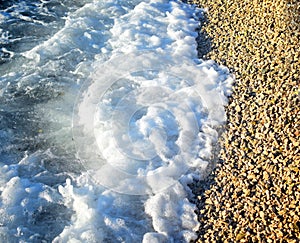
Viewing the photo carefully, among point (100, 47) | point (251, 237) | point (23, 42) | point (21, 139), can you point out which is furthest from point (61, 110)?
point (251, 237)

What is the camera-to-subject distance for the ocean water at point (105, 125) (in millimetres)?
4242

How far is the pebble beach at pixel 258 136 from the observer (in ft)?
12.5

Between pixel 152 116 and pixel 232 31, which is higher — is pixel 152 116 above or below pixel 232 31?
below

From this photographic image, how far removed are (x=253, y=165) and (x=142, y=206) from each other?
1560 mm

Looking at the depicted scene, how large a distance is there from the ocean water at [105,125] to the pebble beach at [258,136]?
0.27m

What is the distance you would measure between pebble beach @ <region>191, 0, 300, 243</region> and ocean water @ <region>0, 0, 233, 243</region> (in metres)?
0.27

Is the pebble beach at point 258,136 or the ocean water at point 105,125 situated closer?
the pebble beach at point 258,136

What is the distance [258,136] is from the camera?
464cm

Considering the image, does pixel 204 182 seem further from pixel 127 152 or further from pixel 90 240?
pixel 90 240

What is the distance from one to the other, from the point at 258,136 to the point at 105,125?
2.45 m

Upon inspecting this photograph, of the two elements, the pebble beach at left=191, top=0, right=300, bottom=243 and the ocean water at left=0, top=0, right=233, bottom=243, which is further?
the ocean water at left=0, top=0, right=233, bottom=243

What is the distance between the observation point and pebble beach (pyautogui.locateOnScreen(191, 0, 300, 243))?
12.5ft

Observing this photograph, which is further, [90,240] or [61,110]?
[61,110]

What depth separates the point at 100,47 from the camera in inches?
289
